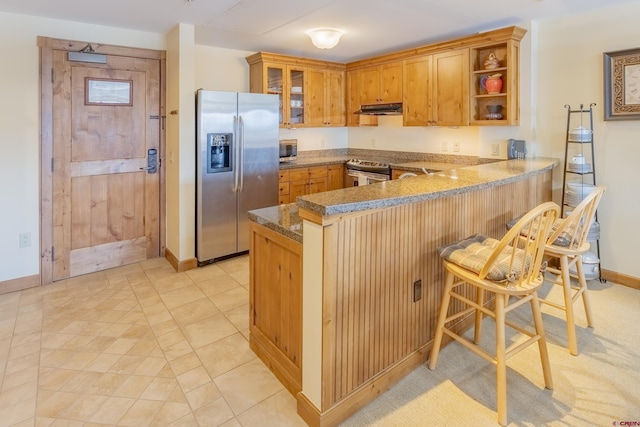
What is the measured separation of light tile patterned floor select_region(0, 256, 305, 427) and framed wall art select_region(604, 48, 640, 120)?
11.1 ft

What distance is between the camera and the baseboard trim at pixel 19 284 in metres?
3.38

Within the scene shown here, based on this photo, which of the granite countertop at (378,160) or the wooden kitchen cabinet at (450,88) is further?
the granite countertop at (378,160)

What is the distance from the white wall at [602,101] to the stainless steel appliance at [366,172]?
5.81 ft

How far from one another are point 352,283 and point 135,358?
4.94 feet

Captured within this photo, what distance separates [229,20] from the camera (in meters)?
3.51

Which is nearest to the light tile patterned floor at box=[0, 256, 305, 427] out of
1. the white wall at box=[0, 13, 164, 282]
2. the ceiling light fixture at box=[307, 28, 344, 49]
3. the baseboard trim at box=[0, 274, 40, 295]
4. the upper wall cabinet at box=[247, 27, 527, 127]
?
the baseboard trim at box=[0, 274, 40, 295]

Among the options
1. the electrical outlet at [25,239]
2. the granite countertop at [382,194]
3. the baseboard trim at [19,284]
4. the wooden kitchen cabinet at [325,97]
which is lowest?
the baseboard trim at [19,284]

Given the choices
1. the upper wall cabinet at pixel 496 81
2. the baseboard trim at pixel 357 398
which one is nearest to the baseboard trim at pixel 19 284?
the baseboard trim at pixel 357 398

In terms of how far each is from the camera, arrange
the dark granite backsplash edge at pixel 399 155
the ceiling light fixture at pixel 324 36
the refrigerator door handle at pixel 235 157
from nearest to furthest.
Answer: the ceiling light fixture at pixel 324 36
the refrigerator door handle at pixel 235 157
the dark granite backsplash edge at pixel 399 155

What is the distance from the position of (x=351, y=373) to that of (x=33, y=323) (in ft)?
7.90

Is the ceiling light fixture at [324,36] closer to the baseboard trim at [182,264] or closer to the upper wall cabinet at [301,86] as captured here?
the upper wall cabinet at [301,86]

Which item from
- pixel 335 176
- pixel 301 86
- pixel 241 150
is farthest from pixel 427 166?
pixel 241 150

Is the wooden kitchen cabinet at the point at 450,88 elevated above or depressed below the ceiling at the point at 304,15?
below

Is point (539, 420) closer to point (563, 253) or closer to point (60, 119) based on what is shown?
point (563, 253)
